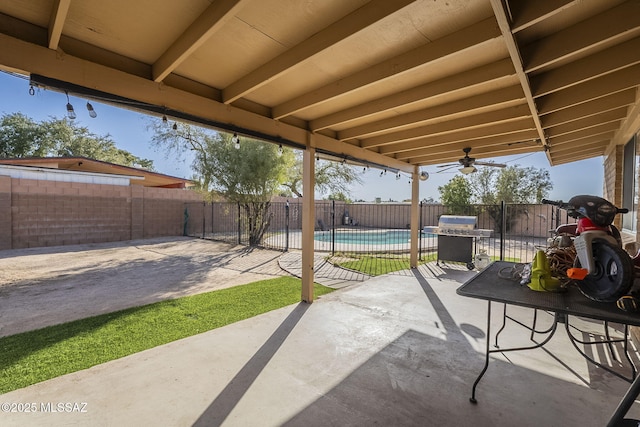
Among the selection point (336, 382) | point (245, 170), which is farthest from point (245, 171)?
point (336, 382)

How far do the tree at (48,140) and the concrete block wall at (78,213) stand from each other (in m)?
10.4

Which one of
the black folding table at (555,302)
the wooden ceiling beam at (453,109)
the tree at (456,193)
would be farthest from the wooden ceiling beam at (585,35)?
the tree at (456,193)

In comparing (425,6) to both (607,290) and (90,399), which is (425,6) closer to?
(607,290)

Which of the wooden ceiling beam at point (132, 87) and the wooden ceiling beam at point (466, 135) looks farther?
the wooden ceiling beam at point (466, 135)

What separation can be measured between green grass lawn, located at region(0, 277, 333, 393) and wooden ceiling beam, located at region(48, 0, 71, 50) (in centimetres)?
245

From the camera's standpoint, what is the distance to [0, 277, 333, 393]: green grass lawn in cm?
242

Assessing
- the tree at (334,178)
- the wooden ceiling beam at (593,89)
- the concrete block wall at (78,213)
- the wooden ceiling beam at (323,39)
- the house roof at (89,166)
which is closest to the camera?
the wooden ceiling beam at (323,39)

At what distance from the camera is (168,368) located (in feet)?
7.87

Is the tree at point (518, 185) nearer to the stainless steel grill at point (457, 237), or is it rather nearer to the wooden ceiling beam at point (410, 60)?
the stainless steel grill at point (457, 237)

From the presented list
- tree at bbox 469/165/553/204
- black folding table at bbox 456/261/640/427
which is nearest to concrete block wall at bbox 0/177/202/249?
black folding table at bbox 456/261/640/427

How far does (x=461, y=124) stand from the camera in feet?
11.6

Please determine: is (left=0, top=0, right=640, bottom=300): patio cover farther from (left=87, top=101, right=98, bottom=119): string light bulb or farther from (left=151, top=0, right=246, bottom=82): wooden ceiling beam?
(left=87, top=101, right=98, bottom=119): string light bulb

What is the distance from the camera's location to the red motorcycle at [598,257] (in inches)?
58.6

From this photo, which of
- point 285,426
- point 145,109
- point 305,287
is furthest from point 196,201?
point 285,426
